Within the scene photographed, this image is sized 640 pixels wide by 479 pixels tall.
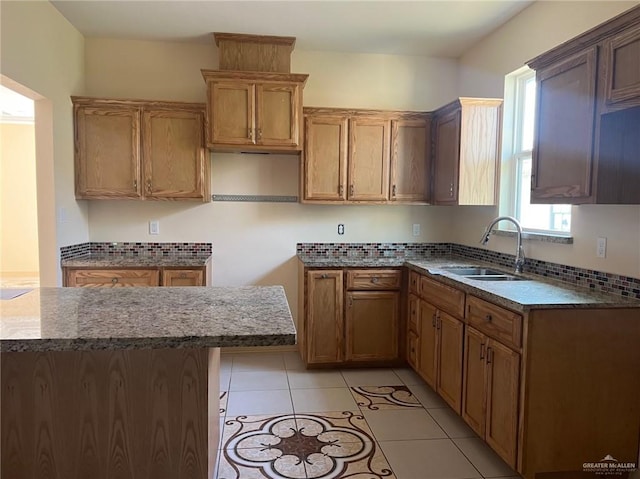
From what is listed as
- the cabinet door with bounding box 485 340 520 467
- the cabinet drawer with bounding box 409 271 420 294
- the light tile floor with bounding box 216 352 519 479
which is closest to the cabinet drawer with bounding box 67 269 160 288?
Answer: the light tile floor with bounding box 216 352 519 479

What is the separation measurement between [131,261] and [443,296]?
94.7 inches

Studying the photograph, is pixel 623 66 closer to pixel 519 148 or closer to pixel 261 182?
pixel 519 148

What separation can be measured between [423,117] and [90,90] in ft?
9.37

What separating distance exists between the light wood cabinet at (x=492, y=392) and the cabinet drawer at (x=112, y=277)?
2355 mm

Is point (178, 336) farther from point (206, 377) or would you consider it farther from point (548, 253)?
point (548, 253)

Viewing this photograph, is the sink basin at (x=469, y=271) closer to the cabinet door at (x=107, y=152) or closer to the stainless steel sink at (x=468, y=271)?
the stainless steel sink at (x=468, y=271)

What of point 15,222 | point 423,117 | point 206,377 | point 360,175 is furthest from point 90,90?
point 15,222

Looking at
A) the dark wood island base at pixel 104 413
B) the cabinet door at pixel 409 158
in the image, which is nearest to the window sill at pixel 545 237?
the cabinet door at pixel 409 158

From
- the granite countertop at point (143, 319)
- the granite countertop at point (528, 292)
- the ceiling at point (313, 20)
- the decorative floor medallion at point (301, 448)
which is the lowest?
the decorative floor medallion at point (301, 448)

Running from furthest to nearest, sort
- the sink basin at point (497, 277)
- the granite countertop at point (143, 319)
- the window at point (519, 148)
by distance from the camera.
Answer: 1. the window at point (519, 148)
2. the sink basin at point (497, 277)
3. the granite countertop at point (143, 319)

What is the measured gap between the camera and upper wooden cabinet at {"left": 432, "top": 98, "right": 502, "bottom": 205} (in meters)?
3.36

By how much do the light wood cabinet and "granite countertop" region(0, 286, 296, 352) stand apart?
1170 mm

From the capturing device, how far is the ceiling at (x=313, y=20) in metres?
3.09

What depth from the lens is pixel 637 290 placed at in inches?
84.0
